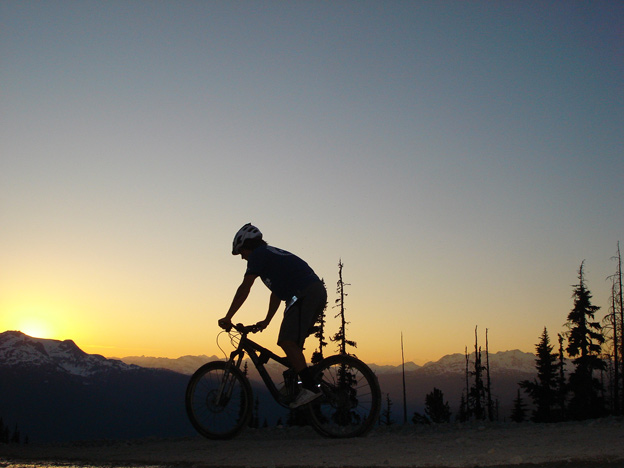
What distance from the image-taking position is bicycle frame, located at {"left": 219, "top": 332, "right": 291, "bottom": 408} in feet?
27.6

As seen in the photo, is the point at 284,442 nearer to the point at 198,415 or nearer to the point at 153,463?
the point at 198,415

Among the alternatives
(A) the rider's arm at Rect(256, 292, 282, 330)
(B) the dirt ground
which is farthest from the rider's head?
(B) the dirt ground

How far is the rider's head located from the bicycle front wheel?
178cm

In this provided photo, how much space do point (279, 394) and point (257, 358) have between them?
0.62 metres

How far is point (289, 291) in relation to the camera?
8.31 metres

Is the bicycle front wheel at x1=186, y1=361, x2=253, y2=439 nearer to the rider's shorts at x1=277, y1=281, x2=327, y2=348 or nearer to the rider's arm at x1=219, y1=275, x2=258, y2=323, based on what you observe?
the rider's arm at x1=219, y1=275, x2=258, y2=323

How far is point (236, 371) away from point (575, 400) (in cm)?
4794

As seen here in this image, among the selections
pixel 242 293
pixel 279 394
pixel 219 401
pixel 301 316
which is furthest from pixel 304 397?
pixel 242 293

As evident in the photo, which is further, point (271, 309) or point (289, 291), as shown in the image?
point (271, 309)

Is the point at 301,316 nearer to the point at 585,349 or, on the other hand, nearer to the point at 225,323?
the point at 225,323

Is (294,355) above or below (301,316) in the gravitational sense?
below

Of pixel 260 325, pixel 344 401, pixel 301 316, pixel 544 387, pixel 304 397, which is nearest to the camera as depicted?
pixel 304 397

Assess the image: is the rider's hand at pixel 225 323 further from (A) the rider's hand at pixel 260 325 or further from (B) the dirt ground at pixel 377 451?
(B) the dirt ground at pixel 377 451

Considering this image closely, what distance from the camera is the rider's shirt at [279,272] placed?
328 inches
